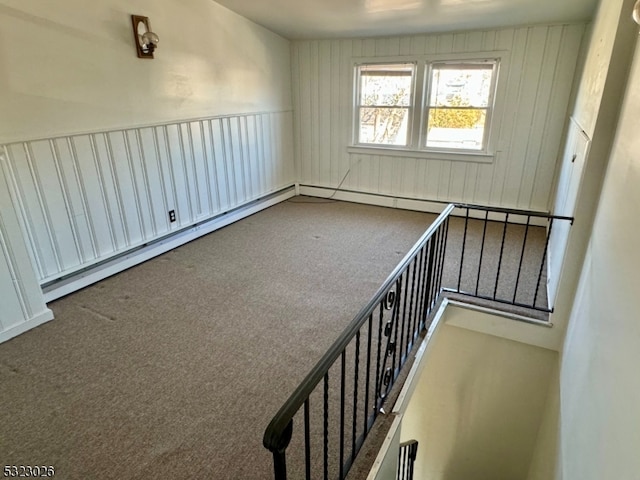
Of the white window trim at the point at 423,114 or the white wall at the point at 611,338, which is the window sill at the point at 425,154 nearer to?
the white window trim at the point at 423,114

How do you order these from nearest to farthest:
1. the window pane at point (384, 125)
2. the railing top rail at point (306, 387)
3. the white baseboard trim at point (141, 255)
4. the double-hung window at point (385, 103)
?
1. the railing top rail at point (306, 387)
2. the white baseboard trim at point (141, 255)
3. the double-hung window at point (385, 103)
4. the window pane at point (384, 125)

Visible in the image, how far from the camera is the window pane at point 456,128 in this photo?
4.43 meters

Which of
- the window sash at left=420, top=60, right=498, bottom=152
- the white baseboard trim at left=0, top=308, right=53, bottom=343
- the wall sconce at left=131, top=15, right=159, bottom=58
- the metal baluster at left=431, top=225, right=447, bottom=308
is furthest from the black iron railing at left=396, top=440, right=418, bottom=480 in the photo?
the wall sconce at left=131, top=15, right=159, bottom=58

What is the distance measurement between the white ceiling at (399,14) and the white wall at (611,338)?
6.14 ft

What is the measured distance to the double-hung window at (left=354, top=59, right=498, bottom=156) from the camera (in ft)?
14.3

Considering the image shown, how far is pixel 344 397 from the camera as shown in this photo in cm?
183

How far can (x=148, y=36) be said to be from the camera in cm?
314

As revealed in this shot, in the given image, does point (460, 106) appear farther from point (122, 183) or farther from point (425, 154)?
point (122, 183)

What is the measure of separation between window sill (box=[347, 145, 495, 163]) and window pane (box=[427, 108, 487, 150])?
9cm

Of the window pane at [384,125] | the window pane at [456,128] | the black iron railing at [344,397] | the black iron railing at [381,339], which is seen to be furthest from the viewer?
the window pane at [384,125]

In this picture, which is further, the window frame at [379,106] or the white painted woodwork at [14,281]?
the window frame at [379,106]

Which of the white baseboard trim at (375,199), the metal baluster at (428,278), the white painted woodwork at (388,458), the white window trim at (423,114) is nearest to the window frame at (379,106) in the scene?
the white window trim at (423,114)

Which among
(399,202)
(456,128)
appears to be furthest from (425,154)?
(399,202)

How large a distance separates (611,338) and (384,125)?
4029 millimetres
